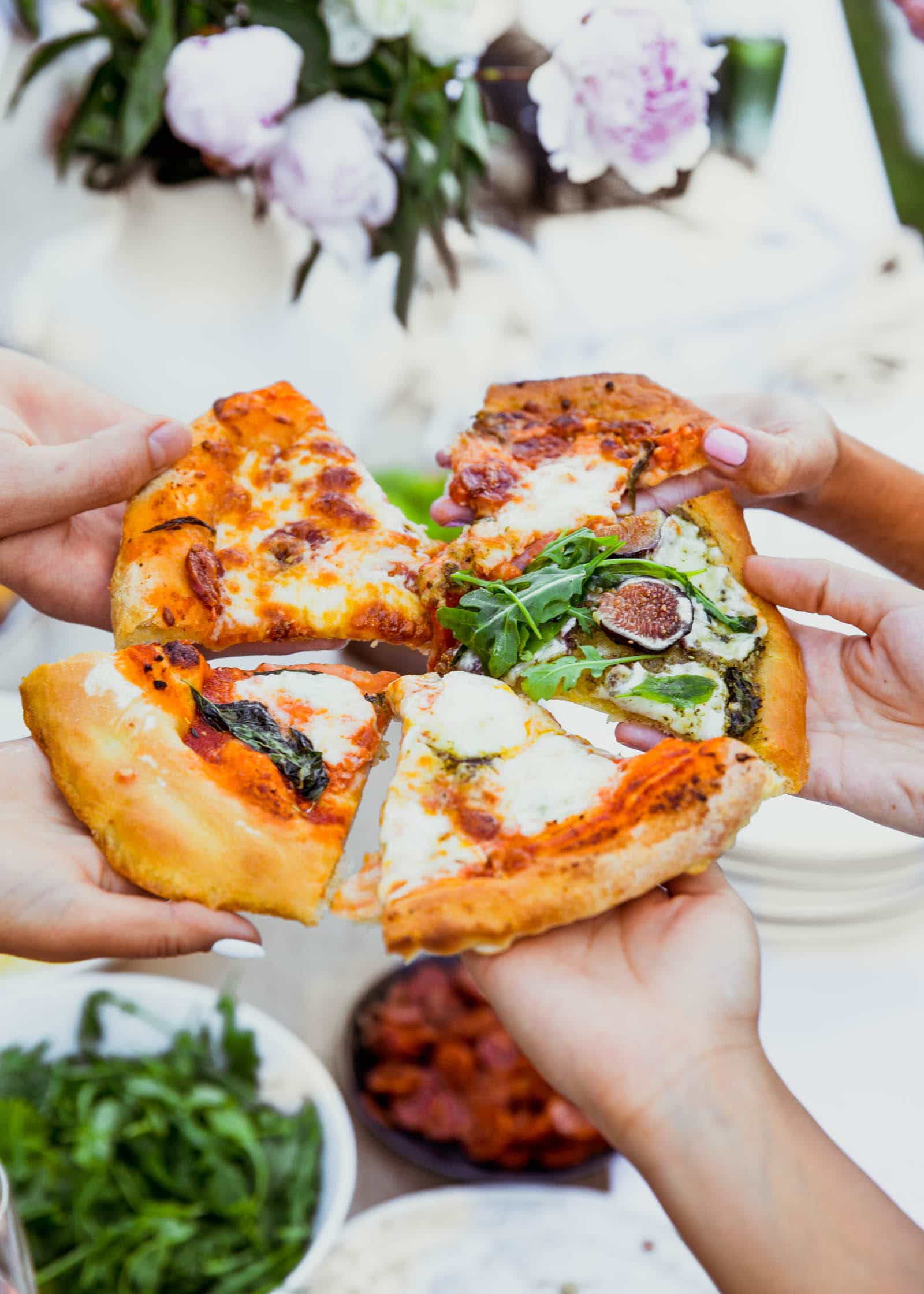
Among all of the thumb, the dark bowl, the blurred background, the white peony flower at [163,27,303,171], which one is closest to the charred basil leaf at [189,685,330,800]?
the thumb

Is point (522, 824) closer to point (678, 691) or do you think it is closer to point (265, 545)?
point (678, 691)

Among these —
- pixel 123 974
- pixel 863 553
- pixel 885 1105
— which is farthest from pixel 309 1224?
pixel 863 553

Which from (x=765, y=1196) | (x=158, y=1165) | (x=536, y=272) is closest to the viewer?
(x=765, y=1196)

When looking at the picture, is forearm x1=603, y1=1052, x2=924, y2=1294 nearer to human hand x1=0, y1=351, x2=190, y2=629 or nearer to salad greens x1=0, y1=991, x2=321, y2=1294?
salad greens x1=0, y1=991, x2=321, y2=1294

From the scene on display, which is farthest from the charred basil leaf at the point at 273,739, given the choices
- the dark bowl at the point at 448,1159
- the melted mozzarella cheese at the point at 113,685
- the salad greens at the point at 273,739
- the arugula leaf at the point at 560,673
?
the dark bowl at the point at 448,1159

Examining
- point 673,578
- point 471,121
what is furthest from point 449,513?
point 471,121

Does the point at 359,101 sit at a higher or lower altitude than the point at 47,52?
lower
